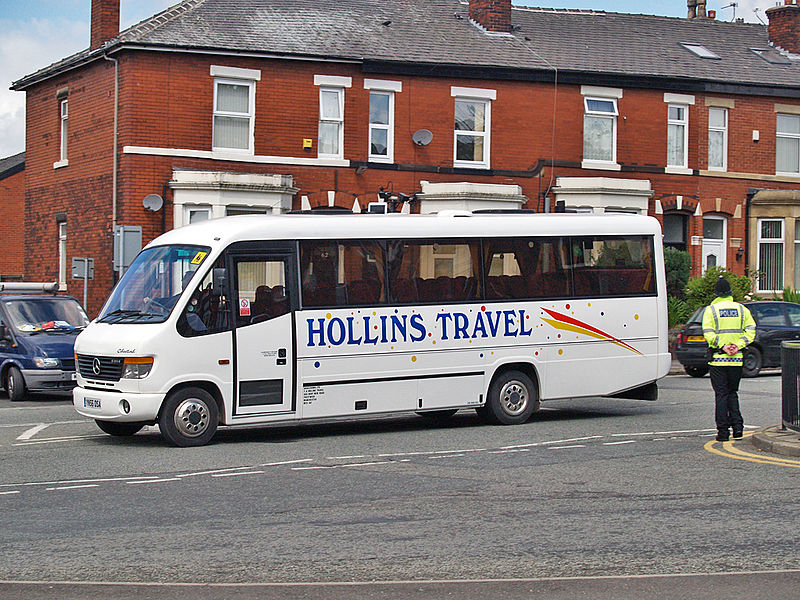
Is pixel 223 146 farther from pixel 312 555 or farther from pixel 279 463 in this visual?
pixel 312 555

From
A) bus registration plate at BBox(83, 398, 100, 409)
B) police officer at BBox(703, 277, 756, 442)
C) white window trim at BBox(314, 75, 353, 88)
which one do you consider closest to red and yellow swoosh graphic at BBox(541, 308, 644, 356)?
police officer at BBox(703, 277, 756, 442)

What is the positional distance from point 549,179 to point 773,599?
25.1 m

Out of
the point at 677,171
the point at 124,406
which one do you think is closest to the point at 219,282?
the point at 124,406

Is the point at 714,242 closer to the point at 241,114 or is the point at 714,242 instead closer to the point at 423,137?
the point at 423,137

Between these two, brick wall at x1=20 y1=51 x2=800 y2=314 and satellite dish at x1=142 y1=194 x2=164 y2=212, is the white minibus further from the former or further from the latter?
brick wall at x1=20 y1=51 x2=800 y2=314

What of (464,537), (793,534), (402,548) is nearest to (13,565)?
(402,548)

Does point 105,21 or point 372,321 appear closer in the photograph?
point 372,321

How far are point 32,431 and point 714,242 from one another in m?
23.2

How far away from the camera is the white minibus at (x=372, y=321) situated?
1324 cm

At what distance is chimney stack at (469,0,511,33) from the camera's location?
104 feet

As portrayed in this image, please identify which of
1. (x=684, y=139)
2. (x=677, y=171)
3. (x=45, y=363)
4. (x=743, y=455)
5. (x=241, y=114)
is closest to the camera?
(x=743, y=455)

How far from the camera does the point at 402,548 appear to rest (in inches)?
303

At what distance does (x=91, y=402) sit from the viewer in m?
13.3

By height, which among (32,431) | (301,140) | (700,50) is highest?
(700,50)
